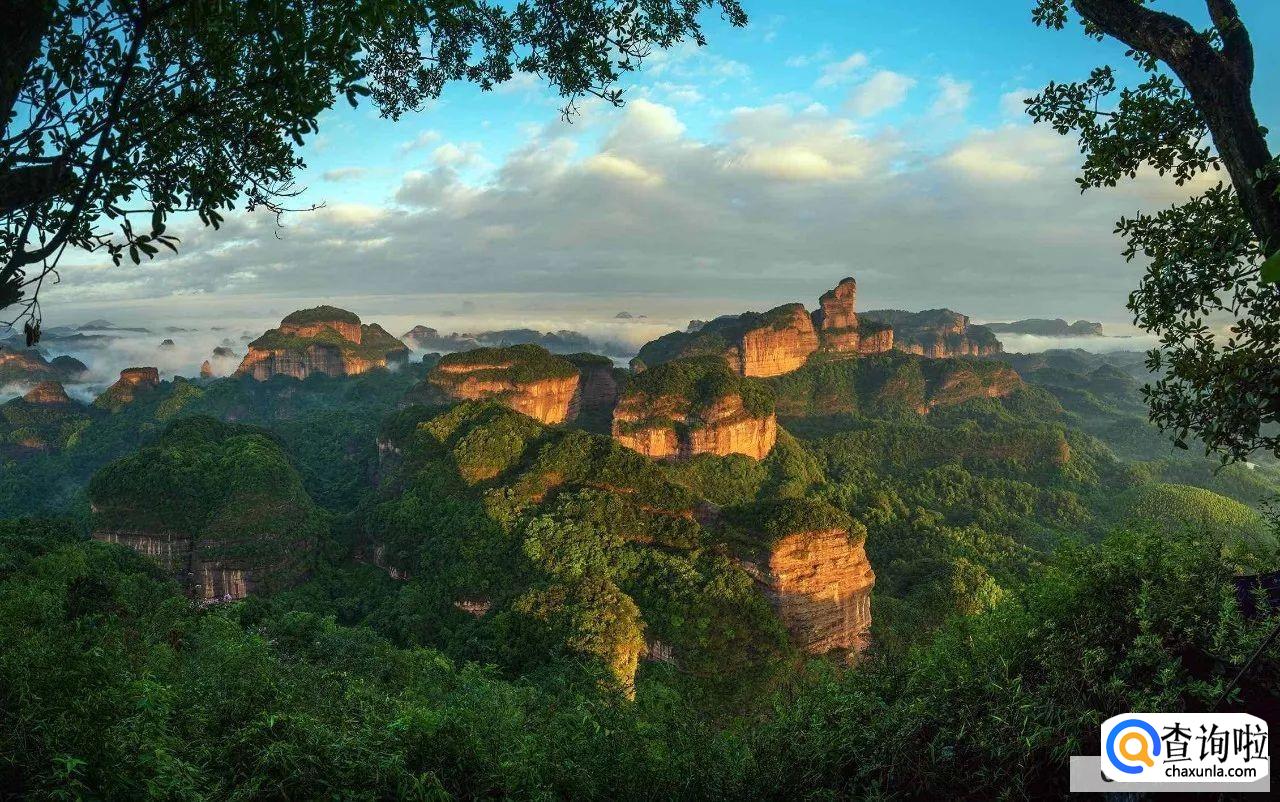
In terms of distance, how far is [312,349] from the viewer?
11769 centimetres

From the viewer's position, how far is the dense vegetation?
541cm

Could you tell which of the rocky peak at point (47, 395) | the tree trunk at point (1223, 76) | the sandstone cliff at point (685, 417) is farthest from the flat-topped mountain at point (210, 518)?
the rocky peak at point (47, 395)

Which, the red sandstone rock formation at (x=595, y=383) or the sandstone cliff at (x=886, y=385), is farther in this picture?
the sandstone cliff at (x=886, y=385)

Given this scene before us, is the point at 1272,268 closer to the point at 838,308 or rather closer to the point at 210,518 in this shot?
the point at 210,518

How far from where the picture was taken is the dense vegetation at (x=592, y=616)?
5410 mm

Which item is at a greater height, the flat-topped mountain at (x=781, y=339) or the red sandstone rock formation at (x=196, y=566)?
the flat-topped mountain at (x=781, y=339)

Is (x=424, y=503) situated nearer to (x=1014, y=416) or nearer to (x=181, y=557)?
(x=181, y=557)

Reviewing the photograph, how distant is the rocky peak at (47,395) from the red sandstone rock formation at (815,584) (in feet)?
381

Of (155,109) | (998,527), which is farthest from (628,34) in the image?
(998,527)

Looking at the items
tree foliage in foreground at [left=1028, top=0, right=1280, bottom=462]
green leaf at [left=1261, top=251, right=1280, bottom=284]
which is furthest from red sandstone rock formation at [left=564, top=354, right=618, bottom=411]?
green leaf at [left=1261, top=251, right=1280, bottom=284]

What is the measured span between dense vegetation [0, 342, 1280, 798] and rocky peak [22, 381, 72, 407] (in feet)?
28.3

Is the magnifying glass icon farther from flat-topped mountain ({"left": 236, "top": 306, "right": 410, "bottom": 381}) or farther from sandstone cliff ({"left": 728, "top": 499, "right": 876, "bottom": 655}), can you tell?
flat-topped mountain ({"left": 236, "top": 306, "right": 410, "bottom": 381})

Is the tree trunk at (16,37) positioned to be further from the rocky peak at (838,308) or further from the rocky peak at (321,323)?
the rocky peak at (321,323)

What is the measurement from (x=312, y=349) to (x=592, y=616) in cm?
11276
